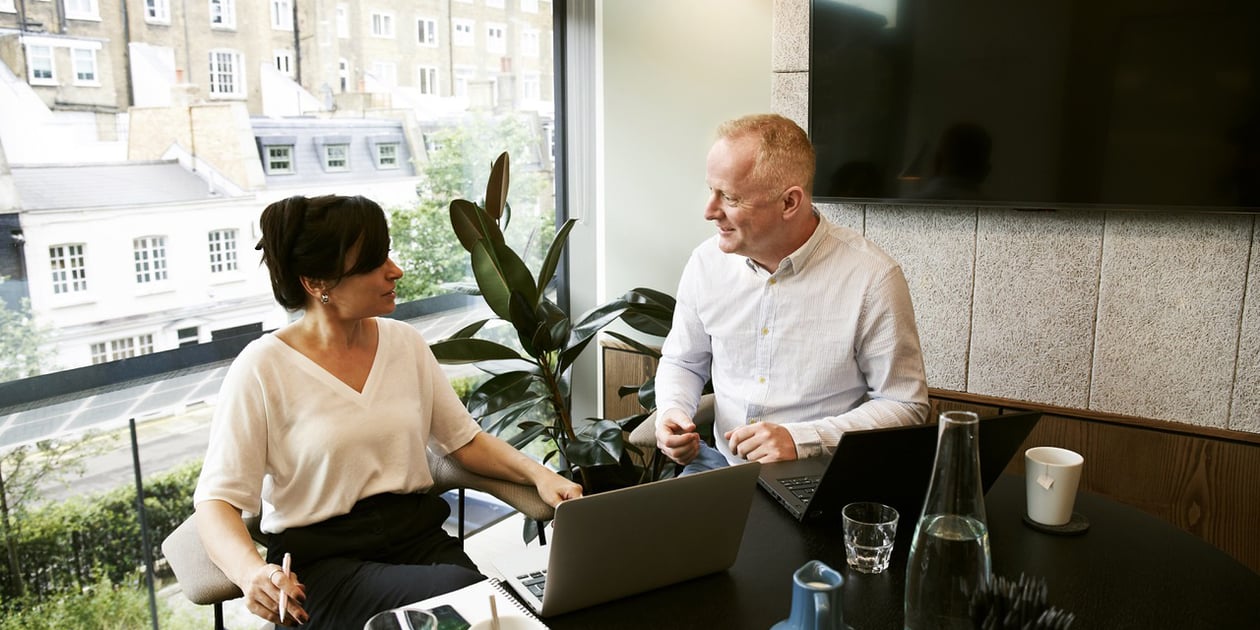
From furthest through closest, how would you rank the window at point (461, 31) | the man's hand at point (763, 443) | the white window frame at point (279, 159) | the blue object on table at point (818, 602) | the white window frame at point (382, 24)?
the window at point (461, 31), the white window frame at point (382, 24), the white window frame at point (279, 159), the man's hand at point (763, 443), the blue object on table at point (818, 602)

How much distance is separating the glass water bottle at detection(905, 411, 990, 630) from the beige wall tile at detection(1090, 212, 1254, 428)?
1.71m

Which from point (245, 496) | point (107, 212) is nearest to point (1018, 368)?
point (245, 496)

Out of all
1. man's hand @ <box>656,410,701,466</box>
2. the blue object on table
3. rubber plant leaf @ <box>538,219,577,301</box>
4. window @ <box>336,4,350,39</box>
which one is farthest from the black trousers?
window @ <box>336,4,350,39</box>

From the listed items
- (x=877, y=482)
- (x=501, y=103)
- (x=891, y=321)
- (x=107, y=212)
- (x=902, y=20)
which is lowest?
(x=877, y=482)

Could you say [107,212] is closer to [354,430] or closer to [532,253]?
[354,430]

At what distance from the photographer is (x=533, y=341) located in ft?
8.91

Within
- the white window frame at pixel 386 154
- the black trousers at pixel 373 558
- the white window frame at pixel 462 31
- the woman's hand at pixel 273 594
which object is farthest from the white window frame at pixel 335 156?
the woman's hand at pixel 273 594

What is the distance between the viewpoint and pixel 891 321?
6.68 feet

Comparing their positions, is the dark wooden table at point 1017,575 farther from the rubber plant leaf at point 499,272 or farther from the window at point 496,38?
the window at point 496,38

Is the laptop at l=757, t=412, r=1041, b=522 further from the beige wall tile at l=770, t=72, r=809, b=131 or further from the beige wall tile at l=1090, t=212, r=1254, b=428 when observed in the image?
the beige wall tile at l=770, t=72, r=809, b=131

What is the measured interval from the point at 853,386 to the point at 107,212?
1.82 metres

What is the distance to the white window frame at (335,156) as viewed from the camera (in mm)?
2723

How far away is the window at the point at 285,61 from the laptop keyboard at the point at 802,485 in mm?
1822

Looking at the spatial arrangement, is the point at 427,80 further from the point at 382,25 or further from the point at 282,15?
the point at 282,15
